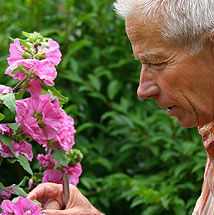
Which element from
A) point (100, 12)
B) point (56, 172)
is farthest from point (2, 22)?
point (56, 172)

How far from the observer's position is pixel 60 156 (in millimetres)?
1388

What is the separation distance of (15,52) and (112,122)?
5.48 feet

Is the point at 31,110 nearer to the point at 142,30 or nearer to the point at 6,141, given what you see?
the point at 6,141

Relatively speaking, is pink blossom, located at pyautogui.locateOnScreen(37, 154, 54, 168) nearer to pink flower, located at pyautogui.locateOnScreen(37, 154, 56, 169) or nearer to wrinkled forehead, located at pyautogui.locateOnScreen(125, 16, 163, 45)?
pink flower, located at pyautogui.locateOnScreen(37, 154, 56, 169)

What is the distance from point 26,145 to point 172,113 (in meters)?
0.44

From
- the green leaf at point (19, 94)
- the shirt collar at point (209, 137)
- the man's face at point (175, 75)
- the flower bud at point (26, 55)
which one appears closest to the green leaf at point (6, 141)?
the green leaf at point (19, 94)

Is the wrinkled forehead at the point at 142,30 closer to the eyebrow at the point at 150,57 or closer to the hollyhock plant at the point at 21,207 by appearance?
the eyebrow at the point at 150,57

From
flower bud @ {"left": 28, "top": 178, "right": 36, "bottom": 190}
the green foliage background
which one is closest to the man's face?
flower bud @ {"left": 28, "top": 178, "right": 36, "bottom": 190}

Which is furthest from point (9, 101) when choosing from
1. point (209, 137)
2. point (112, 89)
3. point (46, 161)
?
point (112, 89)

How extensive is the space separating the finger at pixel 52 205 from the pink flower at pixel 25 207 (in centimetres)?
23

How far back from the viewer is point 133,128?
117 inches

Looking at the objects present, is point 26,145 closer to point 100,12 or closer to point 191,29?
point 191,29

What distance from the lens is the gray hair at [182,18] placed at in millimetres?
1224

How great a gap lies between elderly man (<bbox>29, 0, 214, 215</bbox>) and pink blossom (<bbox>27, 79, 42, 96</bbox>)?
298mm
